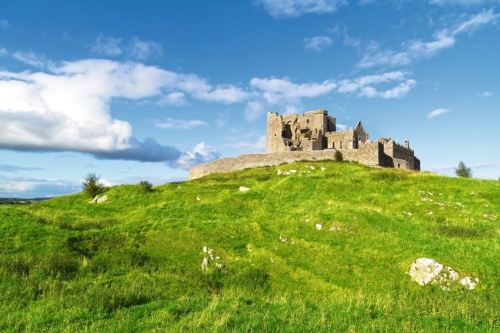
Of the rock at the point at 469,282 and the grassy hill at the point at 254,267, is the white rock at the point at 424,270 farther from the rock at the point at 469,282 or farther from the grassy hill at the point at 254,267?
the rock at the point at 469,282

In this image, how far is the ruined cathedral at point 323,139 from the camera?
2518 inches

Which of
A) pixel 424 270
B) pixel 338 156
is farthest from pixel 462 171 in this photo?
pixel 424 270

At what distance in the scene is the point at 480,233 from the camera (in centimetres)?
2231

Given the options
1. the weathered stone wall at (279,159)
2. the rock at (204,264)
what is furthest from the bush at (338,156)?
the rock at (204,264)

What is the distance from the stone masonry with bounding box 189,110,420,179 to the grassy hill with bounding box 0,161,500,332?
30704 millimetres

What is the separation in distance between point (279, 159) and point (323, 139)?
65.0 ft

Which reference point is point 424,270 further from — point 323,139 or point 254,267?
point 323,139

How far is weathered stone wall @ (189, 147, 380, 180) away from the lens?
60716mm

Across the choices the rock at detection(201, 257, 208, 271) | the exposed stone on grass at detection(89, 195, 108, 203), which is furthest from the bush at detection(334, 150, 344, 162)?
the rock at detection(201, 257, 208, 271)

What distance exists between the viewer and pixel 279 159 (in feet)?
230

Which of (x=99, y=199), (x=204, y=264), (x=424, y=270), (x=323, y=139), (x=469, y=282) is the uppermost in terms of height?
(x=323, y=139)

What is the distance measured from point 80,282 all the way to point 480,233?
2371 centimetres

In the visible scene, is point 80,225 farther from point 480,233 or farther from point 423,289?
point 480,233

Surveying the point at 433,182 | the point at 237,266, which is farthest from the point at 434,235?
the point at 433,182
